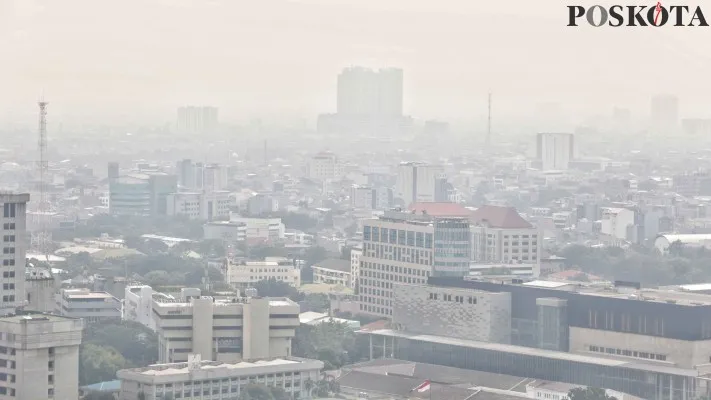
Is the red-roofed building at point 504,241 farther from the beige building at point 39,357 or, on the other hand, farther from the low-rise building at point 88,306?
the beige building at point 39,357

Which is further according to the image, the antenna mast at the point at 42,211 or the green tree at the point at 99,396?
the antenna mast at the point at 42,211

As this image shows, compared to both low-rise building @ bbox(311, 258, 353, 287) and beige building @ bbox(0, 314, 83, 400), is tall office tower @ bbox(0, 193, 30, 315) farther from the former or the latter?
low-rise building @ bbox(311, 258, 353, 287)

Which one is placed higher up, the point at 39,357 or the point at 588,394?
the point at 39,357

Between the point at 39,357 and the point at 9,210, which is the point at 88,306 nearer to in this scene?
the point at 9,210

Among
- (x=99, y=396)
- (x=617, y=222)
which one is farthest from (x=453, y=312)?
(x=617, y=222)

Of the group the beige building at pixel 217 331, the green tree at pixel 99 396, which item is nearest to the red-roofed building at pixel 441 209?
the beige building at pixel 217 331

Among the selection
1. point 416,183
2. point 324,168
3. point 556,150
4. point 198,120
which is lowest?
point 416,183

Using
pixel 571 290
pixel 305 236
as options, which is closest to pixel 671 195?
pixel 305 236
